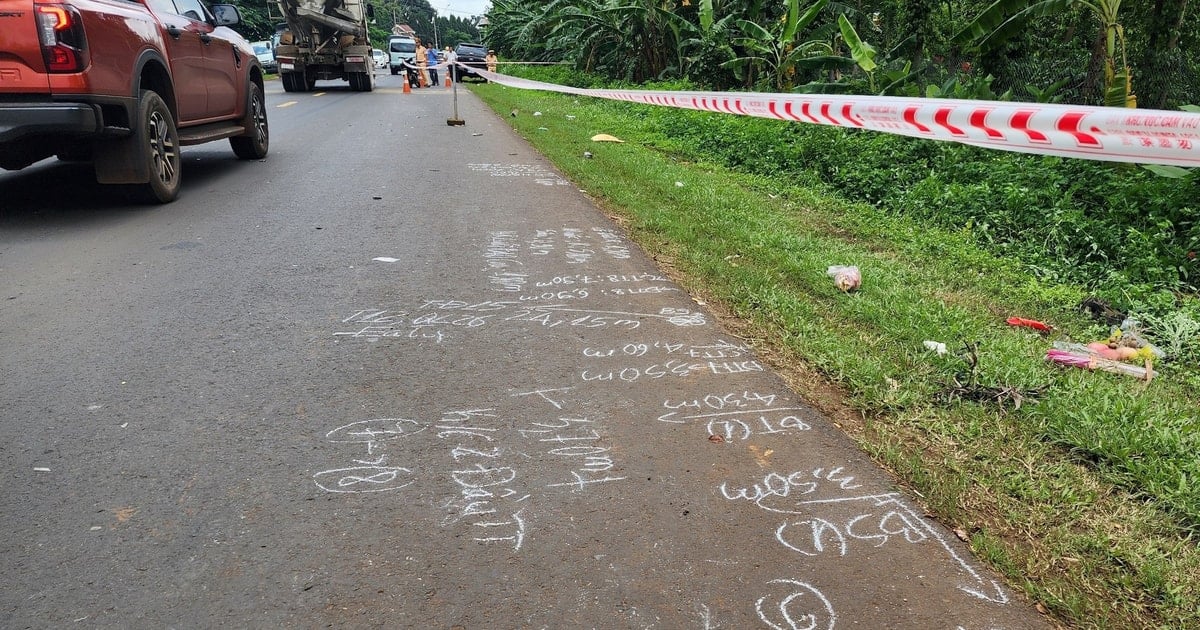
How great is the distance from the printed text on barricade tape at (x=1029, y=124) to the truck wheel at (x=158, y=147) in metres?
5.50

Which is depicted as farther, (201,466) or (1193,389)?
(1193,389)

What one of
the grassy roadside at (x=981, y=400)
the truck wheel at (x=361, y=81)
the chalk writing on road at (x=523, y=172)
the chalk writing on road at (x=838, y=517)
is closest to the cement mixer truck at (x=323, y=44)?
the truck wheel at (x=361, y=81)

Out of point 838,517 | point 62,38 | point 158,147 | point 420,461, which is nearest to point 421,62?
point 158,147

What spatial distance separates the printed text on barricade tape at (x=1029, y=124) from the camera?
3.86m

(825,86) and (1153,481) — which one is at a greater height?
(825,86)

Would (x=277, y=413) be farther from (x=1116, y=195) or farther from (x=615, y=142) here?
(x=615, y=142)

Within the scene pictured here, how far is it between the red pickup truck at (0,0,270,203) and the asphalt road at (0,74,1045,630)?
1.08 meters

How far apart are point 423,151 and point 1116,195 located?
808 centimetres

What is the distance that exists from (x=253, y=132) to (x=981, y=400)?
28.8 ft

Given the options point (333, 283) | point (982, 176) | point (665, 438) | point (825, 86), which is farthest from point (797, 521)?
point (825, 86)

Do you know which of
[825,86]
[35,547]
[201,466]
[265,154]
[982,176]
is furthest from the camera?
[825,86]

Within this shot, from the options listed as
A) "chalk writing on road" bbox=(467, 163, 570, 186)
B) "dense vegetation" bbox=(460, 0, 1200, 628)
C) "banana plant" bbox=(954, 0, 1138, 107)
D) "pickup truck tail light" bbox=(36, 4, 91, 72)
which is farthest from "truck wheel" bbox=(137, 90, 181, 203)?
"banana plant" bbox=(954, 0, 1138, 107)

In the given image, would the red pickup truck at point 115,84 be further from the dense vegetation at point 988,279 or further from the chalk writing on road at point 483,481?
the chalk writing on road at point 483,481

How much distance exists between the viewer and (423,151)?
11258mm
